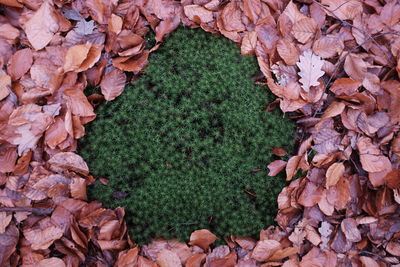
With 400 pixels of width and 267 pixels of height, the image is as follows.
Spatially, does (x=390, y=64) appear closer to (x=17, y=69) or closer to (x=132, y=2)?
(x=132, y=2)

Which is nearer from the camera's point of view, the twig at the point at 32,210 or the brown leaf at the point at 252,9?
the twig at the point at 32,210

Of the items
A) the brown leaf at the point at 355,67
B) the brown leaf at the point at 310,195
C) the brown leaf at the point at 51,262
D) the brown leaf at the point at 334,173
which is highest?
the brown leaf at the point at 355,67

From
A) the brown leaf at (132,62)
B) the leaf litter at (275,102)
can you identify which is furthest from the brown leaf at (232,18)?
the brown leaf at (132,62)

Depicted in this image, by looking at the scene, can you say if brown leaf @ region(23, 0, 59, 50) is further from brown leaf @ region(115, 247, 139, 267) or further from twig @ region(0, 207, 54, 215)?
brown leaf @ region(115, 247, 139, 267)

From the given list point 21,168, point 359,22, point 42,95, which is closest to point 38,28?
point 42,95

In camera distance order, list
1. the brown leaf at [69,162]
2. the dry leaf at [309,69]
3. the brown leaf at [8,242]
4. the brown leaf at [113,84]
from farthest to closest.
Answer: the dry leaf at [309,69], the brown leaf at [113,84], the brown leaf at [69,162], the brown leaf at [8,242]

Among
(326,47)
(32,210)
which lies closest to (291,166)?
(326,47)

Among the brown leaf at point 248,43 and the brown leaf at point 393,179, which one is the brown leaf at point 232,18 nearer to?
the brown leaf at point 248,43
